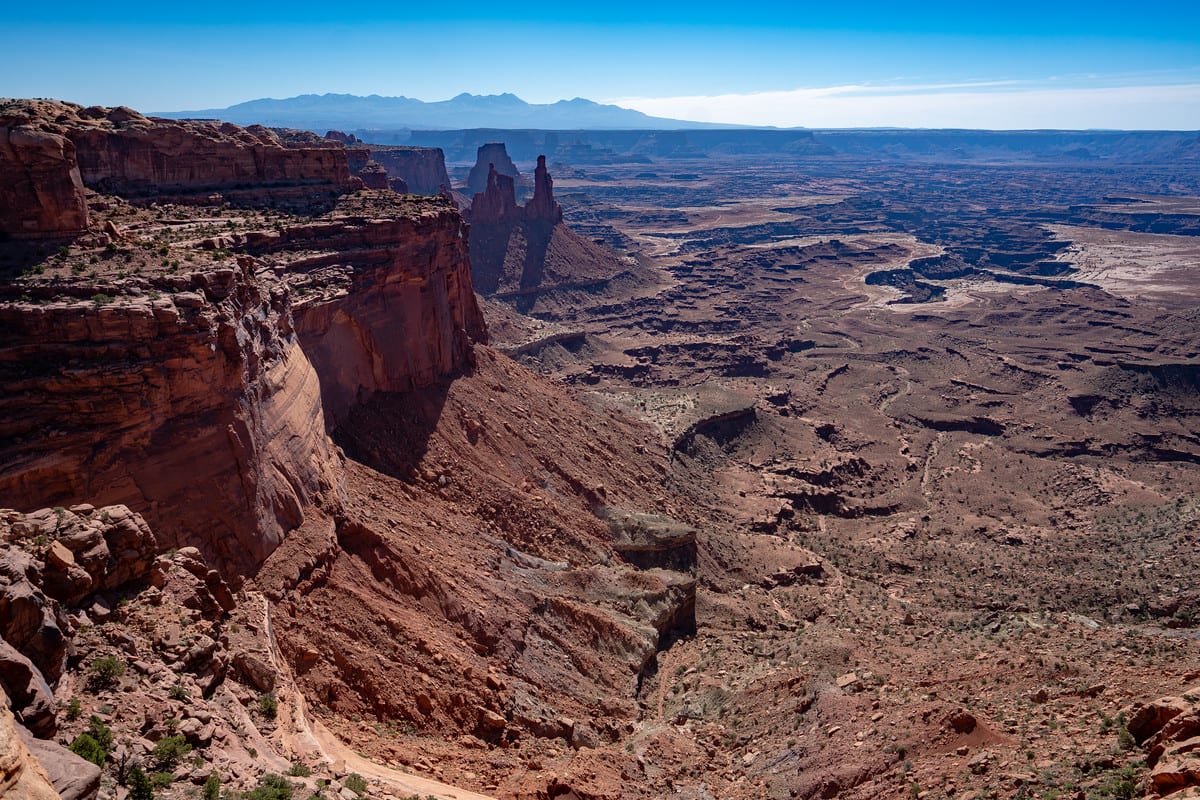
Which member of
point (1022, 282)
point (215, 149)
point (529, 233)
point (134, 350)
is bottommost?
point (1022, 282)

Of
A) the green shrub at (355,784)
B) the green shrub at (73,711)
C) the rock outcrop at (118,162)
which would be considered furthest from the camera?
the rock outcrop at (118,162)

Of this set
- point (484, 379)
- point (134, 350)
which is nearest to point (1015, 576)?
point (484, 379)

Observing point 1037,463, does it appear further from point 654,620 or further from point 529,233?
point 529,233

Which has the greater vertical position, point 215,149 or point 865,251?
point 215,149

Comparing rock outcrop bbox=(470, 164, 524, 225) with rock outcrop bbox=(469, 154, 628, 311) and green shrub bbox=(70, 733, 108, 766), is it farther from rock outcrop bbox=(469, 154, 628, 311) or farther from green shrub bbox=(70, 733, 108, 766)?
green shrub bbox=(70, 733, 108, 766)

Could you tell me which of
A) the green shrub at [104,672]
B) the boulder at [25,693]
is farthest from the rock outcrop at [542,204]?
the boulder at [25,693]

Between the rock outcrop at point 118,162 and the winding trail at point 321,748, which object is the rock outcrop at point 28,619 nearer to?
the winding trail at point 321,748
